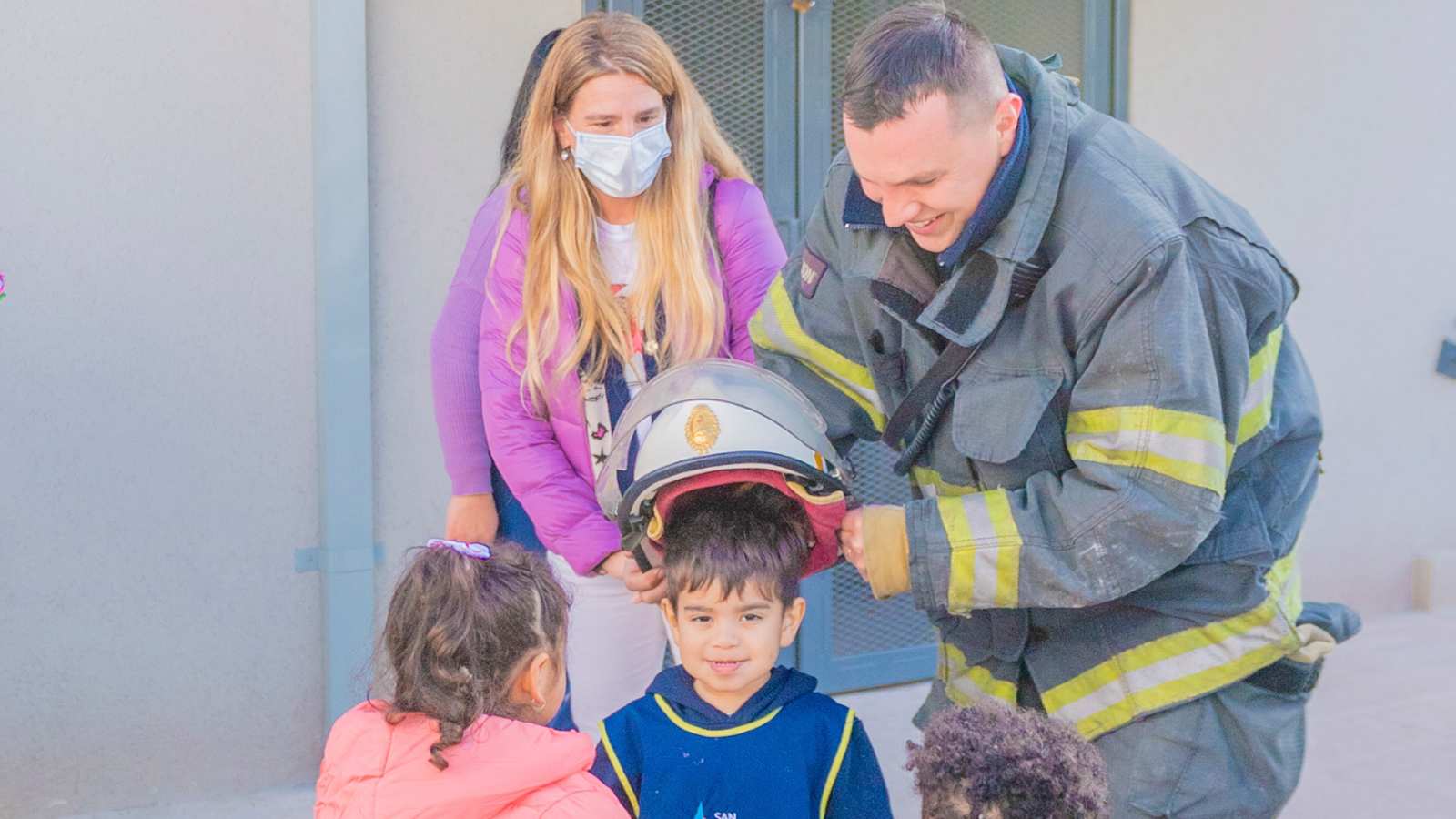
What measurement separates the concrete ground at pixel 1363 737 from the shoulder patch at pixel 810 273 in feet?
6.24

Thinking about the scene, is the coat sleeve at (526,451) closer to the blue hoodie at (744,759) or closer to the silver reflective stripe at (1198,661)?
the blue hoodie at (744,759)

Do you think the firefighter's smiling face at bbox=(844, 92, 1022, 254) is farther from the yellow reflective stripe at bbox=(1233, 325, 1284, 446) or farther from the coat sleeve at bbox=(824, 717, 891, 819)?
the coat sleeve at bbox=(824, 717, 891, 819)

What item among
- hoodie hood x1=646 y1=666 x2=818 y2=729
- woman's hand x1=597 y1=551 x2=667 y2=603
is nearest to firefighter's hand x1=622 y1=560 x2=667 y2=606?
woman's hand x1=597 y1=551 x2=667 y2=603

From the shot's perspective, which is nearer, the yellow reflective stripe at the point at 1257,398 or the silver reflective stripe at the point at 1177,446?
the silver reflective stripe at the point at 1177,446

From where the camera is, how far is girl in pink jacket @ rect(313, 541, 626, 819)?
2107mm

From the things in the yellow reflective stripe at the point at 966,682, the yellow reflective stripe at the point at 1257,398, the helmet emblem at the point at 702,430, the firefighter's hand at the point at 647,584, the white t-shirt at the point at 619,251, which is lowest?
the yellow reflective stripe at the point at 966,682

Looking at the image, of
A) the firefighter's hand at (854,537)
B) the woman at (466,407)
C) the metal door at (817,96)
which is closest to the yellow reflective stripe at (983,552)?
the firefighter's hand at (854,537)

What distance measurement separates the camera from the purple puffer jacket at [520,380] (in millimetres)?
3092

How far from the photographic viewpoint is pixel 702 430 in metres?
2.49

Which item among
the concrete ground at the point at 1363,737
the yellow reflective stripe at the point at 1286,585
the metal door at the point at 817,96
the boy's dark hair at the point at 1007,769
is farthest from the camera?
the metal door at the point at 817,96

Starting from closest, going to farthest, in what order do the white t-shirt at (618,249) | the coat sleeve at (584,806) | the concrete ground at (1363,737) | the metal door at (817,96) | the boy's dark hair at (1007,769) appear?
the boy's dark hair at (1007,769) → the coat sleeve at (584,806) → the white t-shirt at (618,249) → the concrete ground at (1363,737) → the metal door at (817,96)

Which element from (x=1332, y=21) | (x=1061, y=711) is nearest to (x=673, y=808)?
(x=1061, y=711)

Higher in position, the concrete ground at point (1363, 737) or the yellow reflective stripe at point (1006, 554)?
the yellow reflective stripe at point (1006, 554)

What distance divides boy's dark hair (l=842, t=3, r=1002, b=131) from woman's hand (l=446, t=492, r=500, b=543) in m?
1.45
